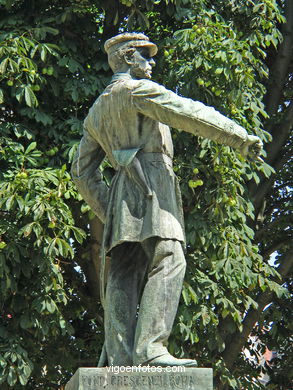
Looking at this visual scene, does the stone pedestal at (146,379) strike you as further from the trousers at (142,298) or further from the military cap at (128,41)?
the military cap at (128,41)

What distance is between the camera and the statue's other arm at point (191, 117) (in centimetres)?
618

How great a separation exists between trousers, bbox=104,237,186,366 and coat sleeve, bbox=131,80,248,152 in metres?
0.68

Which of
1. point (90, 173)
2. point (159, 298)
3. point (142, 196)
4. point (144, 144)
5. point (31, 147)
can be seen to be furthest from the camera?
point (31, 147)

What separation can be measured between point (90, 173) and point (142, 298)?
107 cm

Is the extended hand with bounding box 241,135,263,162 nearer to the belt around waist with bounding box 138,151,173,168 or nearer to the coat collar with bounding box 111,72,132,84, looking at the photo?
the belt around waist with bounding box 138,151,173,168

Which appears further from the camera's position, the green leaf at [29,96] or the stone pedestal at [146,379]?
the green leaf at [29,96]

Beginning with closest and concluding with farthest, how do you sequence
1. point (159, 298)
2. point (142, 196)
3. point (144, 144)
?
1. point (159, 298)
2. point (142, 196)
3. point (144, 144)

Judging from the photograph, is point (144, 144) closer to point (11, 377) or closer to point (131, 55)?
point (131, 55)

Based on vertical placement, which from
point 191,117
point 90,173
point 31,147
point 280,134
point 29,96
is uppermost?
point 191,117

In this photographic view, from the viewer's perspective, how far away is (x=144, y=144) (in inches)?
256

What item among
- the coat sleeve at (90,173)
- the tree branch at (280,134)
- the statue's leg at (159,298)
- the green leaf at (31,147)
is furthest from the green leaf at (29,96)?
the statue's leg at (159,298)

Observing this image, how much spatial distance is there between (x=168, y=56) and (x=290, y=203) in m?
3.64

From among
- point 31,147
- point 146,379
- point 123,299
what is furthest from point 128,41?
point 31,147

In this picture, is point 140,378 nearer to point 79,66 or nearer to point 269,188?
point 79,66
